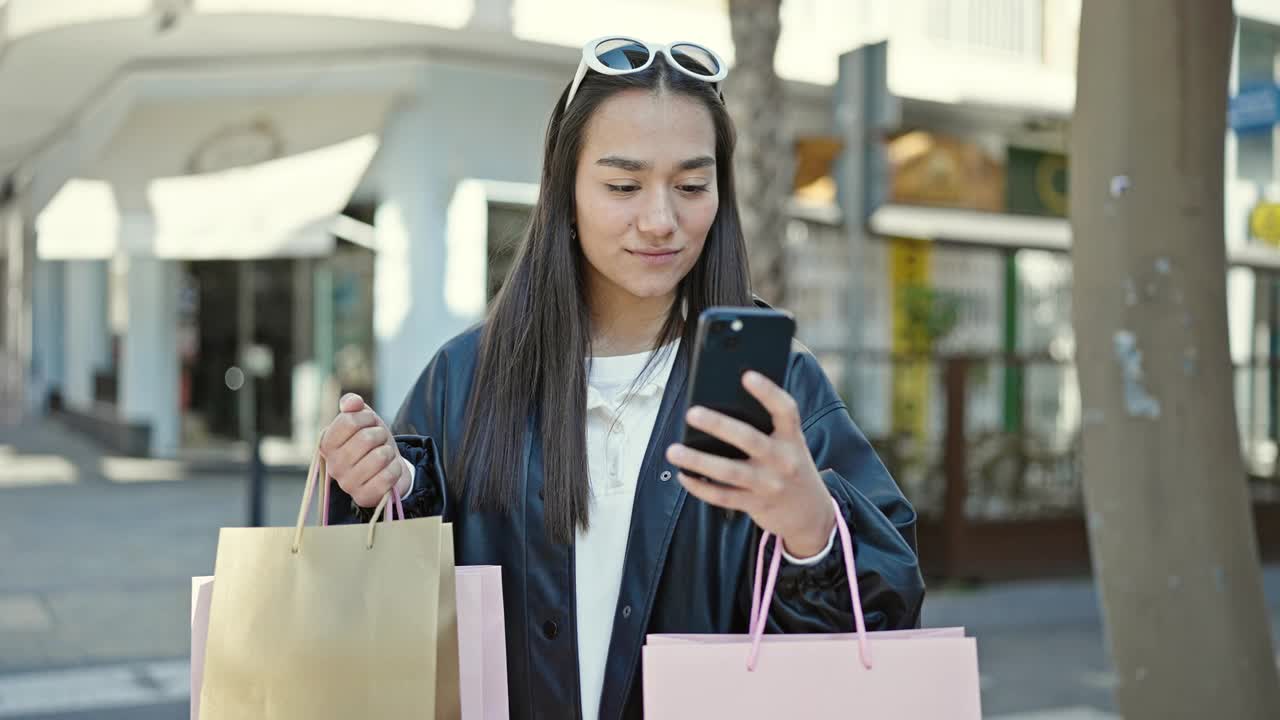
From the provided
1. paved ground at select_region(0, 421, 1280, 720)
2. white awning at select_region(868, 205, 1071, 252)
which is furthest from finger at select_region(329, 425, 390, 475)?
white awning at select_region(868, 205, 1071, 252)

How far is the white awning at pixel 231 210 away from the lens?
37.8ft

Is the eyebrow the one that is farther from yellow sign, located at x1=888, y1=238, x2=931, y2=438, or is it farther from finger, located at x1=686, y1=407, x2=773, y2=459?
yellow sign, located at x1=888, y1=238, x2=931, y2=438

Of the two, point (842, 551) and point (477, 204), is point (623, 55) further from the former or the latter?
point (477, 204)

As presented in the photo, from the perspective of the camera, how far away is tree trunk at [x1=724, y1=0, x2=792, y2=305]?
7.25 meters

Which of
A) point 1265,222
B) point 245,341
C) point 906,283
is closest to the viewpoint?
point 245,341

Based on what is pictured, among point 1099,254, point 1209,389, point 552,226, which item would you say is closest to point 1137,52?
point 1099,254

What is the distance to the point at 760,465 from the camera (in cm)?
141

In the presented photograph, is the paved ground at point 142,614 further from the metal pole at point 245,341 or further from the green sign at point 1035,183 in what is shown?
the green sign at point 1035,183

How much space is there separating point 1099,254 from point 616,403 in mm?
→ 1931

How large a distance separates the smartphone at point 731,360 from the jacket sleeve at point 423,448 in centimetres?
61

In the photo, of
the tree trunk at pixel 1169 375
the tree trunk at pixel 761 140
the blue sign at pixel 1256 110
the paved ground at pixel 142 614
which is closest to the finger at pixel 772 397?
the tree trunk at pixel 1169 375

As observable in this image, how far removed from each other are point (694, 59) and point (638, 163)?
0.65 ft

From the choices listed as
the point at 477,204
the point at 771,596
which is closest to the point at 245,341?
the point at 477,204

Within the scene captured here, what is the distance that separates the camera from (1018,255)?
16.4 meters
